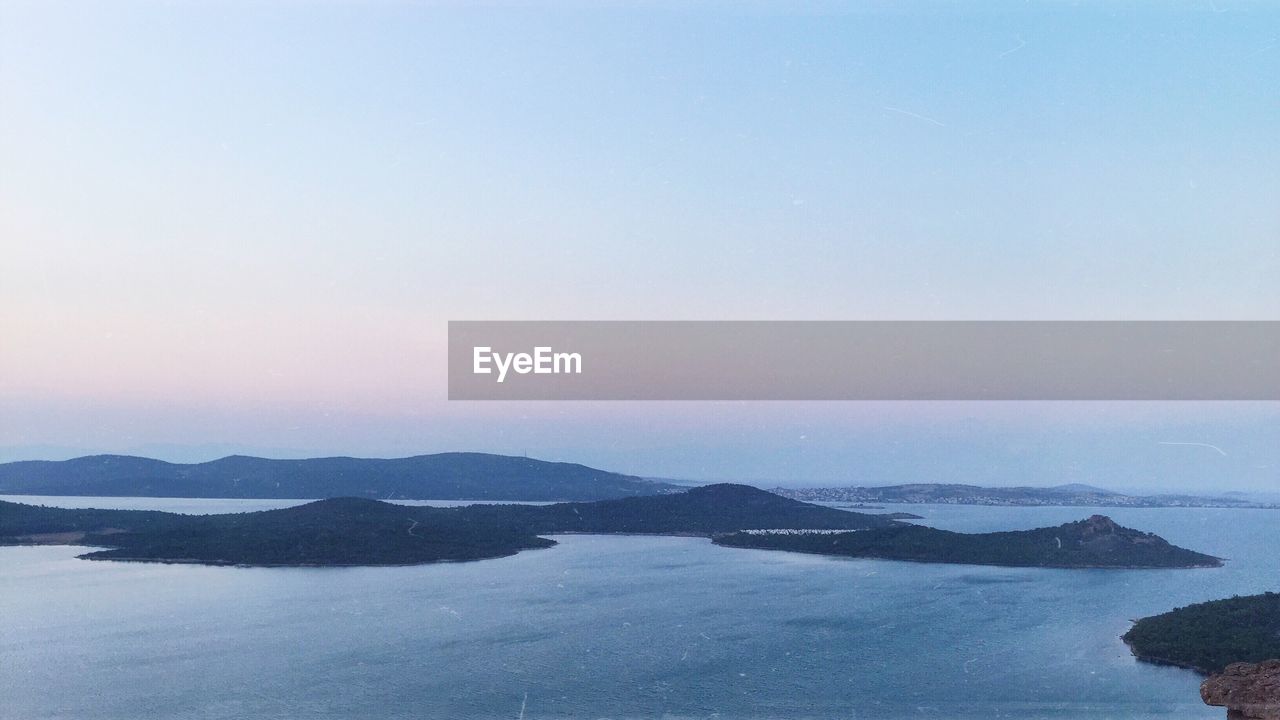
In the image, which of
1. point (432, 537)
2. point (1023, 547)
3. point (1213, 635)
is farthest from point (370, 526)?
point (1213, 635)

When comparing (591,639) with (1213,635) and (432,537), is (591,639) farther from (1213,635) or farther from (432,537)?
(432,537)

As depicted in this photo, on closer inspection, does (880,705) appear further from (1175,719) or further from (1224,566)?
(1224,566)

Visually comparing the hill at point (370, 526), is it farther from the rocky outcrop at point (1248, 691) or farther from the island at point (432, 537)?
the rocky outcrop at point (1248, 691)

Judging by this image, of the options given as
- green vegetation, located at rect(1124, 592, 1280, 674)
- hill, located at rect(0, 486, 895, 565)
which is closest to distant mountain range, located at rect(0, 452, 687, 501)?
hill, located at rect(0, 486, 895, 565)

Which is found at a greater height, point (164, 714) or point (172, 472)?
point (172, 472)

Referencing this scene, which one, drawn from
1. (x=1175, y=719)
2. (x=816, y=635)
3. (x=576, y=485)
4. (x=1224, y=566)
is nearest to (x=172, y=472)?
(x=576, y=485)

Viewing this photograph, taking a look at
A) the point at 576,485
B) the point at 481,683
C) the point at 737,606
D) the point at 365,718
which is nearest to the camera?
the point at 365,718
